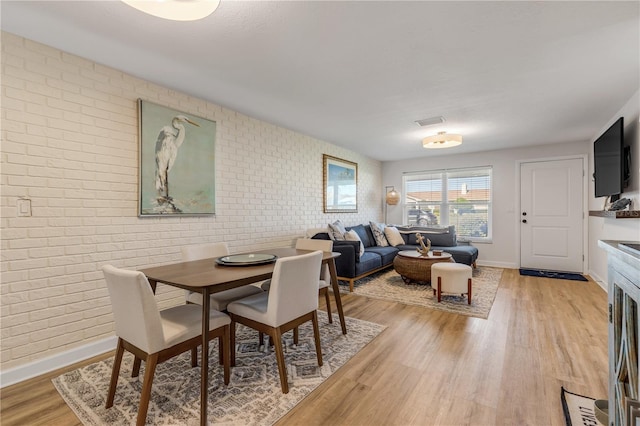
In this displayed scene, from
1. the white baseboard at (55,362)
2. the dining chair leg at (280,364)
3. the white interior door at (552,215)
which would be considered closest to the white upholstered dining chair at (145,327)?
the dining chair leg at (280,364)

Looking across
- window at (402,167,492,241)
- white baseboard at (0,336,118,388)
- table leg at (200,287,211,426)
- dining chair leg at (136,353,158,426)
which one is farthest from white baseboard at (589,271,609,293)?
white baseboard at (0,336,118,388)

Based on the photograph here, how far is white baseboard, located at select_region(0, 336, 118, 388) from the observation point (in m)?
1.89

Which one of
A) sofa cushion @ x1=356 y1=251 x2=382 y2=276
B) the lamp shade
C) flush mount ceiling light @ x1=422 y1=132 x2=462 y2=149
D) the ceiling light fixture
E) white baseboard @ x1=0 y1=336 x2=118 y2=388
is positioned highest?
the ceiling light fixture

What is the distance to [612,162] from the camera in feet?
10.6

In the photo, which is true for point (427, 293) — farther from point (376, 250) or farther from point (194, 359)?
point (194, 359)

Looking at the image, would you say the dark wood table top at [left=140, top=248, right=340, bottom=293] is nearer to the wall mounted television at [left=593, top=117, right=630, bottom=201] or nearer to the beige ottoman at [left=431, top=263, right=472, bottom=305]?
the beige ottoman at [left=431, top=263, right=472, bottom=305]

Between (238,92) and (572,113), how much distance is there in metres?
3.94

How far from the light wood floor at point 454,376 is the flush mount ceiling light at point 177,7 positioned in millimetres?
2145

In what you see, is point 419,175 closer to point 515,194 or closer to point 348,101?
point 515,194

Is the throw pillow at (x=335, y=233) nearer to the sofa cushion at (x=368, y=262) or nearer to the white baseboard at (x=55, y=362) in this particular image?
the sofa cushion at (x=368, y=262)

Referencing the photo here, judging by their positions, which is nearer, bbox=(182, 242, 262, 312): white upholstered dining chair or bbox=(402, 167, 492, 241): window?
bbox=(182, 242, 262, 312): white upholstered dining chair

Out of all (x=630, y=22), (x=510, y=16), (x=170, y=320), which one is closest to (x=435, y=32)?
(x=510, y=16)

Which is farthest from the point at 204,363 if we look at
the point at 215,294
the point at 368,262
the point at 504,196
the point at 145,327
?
the point at 504,196

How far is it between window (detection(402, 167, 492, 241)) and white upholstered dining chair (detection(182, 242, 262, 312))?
493 centimetres
